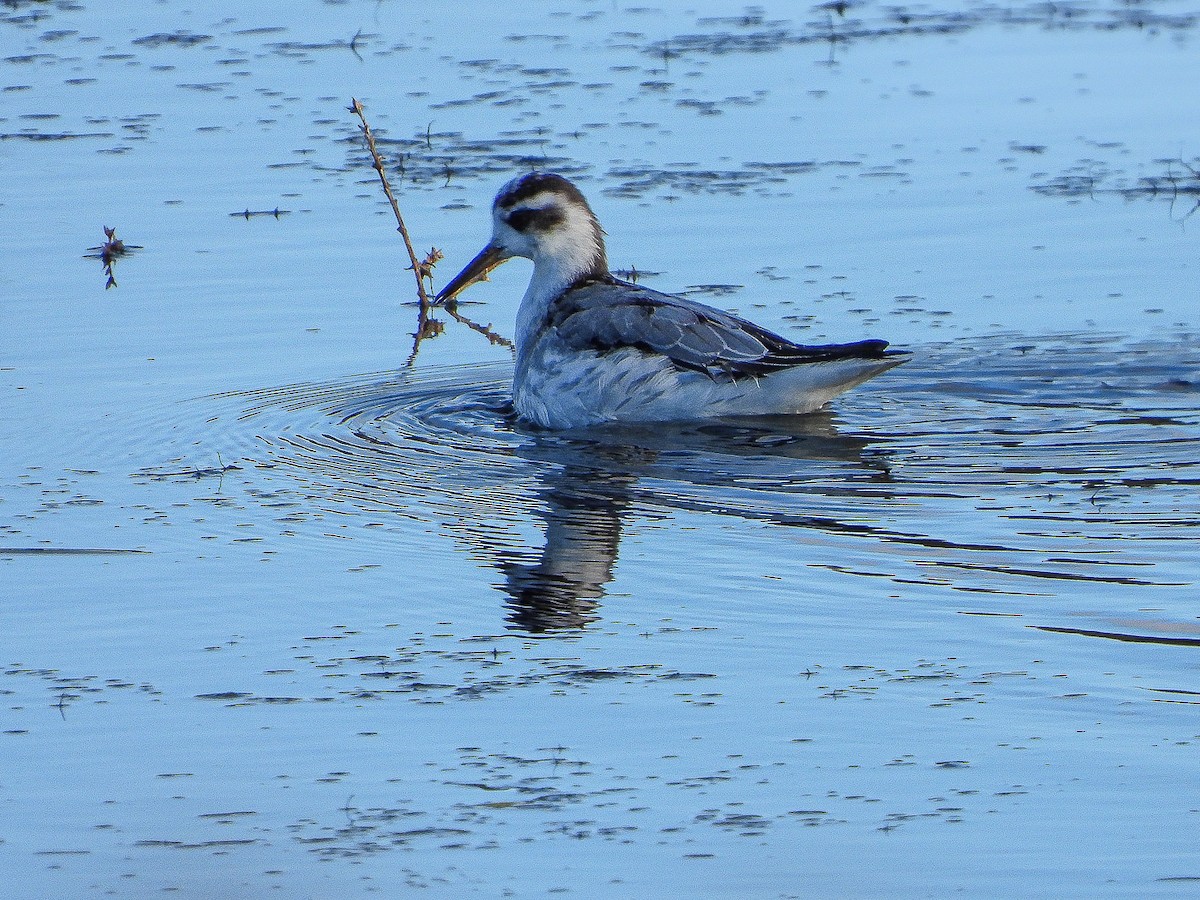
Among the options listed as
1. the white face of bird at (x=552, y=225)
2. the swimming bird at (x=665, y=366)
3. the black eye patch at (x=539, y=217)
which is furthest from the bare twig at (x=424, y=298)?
the swimming bird at (x=665, y=366)

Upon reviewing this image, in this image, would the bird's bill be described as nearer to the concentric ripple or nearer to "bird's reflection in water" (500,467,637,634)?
the concentric ripple

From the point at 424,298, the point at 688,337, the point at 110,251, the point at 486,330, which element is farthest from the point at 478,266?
the point at 110,251

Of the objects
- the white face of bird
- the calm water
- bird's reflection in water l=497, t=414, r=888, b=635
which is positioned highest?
the white face of bird

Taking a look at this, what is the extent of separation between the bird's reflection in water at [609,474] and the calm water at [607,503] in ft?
0.11

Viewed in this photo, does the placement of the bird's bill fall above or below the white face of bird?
below

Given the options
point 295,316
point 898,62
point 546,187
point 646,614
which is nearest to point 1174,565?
point 646,614

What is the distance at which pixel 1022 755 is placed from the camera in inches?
222

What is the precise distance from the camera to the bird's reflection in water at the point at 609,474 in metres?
7.21

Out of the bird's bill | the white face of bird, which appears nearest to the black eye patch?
the white face of bird

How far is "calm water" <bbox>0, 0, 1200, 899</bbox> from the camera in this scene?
532 centimetres

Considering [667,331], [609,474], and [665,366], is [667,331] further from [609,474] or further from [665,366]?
[609,474]

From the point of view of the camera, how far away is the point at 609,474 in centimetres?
906

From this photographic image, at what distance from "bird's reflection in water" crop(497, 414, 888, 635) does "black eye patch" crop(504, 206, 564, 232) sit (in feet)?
4.69

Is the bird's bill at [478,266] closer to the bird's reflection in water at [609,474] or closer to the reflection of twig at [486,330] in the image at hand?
the reflection of twig at [486,330]
